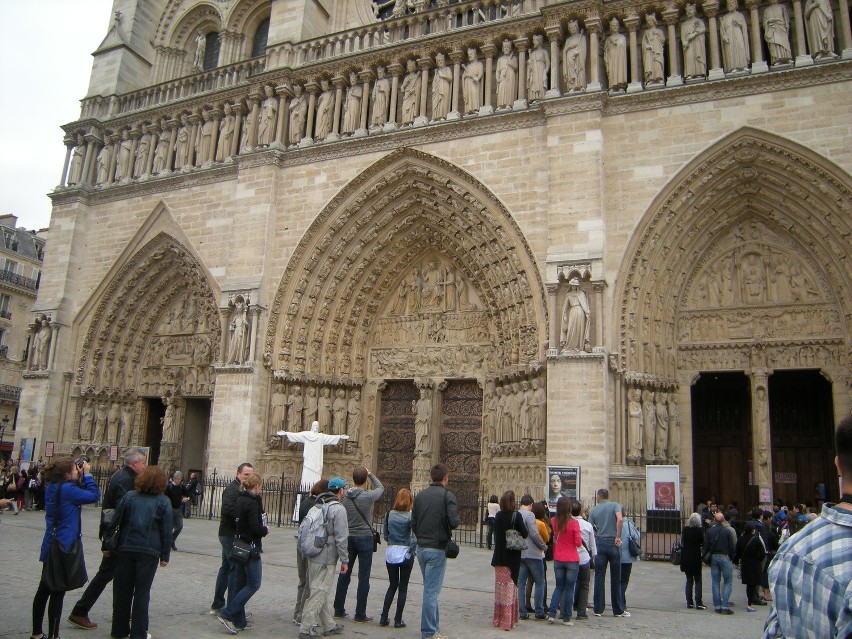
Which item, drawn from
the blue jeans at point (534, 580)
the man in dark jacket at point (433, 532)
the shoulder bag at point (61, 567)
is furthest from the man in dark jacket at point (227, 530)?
the blue jeans at point (534, 580)

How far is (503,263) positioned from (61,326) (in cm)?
1218

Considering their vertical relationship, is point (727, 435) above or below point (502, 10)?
below

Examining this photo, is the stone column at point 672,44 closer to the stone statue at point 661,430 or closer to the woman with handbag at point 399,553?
the stone statue at point 661,430

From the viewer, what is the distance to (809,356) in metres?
13.5

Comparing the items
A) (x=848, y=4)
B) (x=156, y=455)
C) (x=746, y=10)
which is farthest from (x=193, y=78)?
(x=848, y=4)

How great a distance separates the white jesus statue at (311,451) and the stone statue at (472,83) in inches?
299

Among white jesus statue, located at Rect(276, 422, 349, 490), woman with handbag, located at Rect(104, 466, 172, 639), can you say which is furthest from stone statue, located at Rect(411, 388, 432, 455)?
woman with handbag, located at Rect(104, 466, 172, 639)

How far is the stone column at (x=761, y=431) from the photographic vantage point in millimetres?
13297

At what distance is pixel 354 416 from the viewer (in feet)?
55.9

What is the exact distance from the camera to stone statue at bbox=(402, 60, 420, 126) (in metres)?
16.3

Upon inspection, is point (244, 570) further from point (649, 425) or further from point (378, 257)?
point (378, 257)

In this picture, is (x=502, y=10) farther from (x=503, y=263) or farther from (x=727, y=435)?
(x=727, y=435)

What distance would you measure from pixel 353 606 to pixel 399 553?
1341mm

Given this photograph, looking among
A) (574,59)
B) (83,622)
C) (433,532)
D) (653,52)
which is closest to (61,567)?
(83,622)
